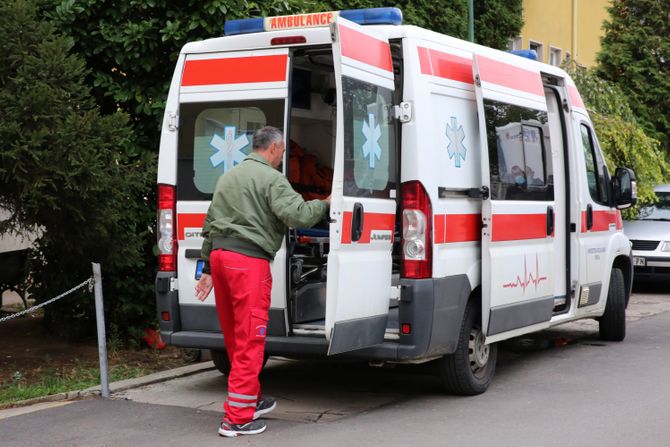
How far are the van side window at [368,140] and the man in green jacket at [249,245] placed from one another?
0.29 m

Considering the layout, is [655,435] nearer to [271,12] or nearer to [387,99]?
[387,99]

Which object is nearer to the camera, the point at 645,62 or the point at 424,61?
the point at 424,61

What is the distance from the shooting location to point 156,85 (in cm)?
995

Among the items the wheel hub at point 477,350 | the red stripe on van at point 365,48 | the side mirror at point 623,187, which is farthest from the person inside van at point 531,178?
the side mirror at point 623,187

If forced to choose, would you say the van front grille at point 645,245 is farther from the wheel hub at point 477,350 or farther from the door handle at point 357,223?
the door handle at point 357,223

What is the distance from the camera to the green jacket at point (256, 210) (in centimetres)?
664

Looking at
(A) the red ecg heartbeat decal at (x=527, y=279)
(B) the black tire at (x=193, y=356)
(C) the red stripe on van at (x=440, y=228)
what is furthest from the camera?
(B) the black tire at (x=193, y=356)

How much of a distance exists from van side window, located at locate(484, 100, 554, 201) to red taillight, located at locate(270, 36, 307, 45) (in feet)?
4.97

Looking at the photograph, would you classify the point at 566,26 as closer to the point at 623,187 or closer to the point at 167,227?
the point at 623,187

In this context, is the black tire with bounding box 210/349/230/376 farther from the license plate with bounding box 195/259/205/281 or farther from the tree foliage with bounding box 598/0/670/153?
the tree foliage with bounding box 598/0/670/153

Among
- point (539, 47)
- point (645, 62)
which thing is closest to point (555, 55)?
point (539, 47)

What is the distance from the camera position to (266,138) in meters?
6.85

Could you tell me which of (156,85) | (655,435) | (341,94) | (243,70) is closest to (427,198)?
(341,94)

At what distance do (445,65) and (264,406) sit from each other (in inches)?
102
